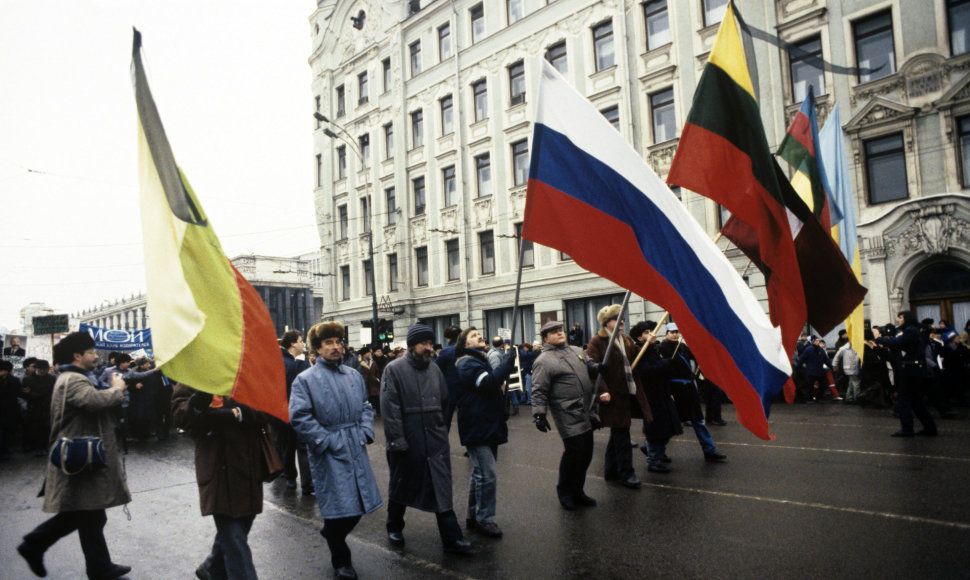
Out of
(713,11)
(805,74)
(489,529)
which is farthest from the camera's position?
(713,11)

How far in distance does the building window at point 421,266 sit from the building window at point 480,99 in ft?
22.5

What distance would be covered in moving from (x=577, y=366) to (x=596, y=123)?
248 centimetres

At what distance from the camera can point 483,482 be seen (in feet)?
19.2

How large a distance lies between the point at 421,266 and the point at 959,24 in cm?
2212

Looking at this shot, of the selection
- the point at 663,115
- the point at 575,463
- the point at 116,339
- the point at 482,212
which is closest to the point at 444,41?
the point at 482,212

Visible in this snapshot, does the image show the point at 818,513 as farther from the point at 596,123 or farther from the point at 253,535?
the point at 253,535

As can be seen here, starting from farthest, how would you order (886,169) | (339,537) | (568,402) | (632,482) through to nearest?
(886,169)
(632,482)
(568,402)
(339,537)

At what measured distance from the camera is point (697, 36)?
21641 mm

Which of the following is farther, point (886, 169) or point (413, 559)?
point (886, 169)

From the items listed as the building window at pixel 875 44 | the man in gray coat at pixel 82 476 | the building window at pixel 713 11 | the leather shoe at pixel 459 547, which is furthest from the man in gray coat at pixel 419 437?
the building window at pixel 713 11

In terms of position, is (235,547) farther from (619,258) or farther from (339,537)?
(619,258)

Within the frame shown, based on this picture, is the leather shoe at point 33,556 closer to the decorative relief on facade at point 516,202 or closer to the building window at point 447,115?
the decorative relief on facade at point 516,202

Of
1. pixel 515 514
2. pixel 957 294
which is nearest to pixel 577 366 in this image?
pixel 515 514

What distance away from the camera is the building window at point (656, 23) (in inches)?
894
